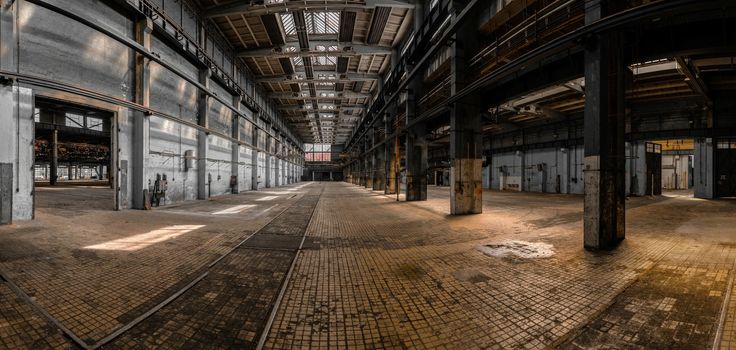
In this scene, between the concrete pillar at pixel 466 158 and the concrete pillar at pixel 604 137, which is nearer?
the concrete pillar at pixel 604 137

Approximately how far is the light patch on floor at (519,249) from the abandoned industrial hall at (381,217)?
3.7 inches

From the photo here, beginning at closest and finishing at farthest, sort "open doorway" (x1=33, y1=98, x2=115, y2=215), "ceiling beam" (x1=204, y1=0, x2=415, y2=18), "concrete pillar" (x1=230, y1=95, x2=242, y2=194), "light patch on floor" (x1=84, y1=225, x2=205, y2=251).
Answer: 1. "light patch on floor" (x1=84, y1=225, x2=205, y2=251)
2. "ceiling beam" (x1=204, y1=0, x2=415, y2=18)
3. "open doorway" (x1=33, y1=98, x2=115, y2=215)
4. "concrete pillar" (x1=230, y1=95, x2=242, y2=194)

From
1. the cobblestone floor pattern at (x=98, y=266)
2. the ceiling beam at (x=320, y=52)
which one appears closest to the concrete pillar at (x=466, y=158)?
the cobblestone floor pattern at (x=98, y=266)

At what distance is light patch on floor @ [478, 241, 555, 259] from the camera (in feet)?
16.4

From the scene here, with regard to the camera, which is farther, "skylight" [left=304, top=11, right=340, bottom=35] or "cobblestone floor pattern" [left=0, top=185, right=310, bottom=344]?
"skylight" [left=304, top=11, right=340, bottom=35]

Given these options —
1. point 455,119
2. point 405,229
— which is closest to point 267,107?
point 455,119

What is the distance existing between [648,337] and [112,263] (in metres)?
7.29

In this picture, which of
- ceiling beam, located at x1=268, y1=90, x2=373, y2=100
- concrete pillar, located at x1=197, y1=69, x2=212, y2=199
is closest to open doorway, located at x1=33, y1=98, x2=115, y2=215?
concrete pillar, located at x1=197, y1=69, x2=212, y2=199

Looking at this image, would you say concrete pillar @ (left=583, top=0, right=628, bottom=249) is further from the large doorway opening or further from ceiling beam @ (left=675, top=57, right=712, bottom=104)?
the large doorway opening

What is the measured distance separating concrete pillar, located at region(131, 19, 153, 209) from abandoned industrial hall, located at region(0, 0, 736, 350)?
0.10m

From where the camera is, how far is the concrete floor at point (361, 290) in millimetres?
2537

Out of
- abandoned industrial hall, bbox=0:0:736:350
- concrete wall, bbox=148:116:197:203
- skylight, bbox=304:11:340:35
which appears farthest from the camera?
skylight, bbox=304:11:340:35

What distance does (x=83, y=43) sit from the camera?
8820mm

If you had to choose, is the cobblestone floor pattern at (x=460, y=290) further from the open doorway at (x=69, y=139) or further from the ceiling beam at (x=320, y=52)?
the open doorway at (x=69, y=139)
